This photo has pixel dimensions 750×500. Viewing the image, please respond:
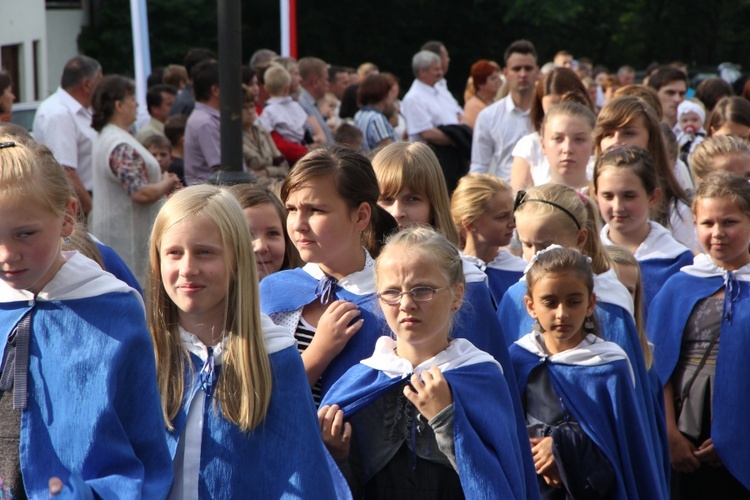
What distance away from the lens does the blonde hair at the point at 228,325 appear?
3.21 meters

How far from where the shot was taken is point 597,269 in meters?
4.95

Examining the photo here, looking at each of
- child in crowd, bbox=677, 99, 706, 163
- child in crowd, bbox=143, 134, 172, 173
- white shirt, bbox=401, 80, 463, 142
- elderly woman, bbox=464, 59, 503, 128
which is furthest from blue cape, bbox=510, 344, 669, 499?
elderly woman, bbox=464, 59, 503, 128

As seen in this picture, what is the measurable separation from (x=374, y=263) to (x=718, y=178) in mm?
2149

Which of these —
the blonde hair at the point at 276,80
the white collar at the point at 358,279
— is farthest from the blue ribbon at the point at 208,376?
the blonde hair at the point at 276,80

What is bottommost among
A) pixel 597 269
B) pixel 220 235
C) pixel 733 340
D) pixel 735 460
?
pixel 735 460

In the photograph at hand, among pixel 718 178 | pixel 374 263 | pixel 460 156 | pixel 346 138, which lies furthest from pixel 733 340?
pixel 460 156

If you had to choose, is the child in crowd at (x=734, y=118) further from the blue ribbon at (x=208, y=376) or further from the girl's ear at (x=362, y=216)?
the blue ribbon at (x=208, y=376)

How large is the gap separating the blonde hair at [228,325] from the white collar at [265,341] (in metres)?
0.02

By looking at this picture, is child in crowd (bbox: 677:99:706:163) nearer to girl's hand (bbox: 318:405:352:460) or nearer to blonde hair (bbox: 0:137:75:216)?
girl's hand (bbox: 318:405:352:460)

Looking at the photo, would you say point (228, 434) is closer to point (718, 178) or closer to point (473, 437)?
point (473, 437)

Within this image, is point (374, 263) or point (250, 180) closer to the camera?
point (374, 263)

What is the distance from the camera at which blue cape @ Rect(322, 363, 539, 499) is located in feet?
11.6

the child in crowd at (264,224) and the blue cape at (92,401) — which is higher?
the child in crowd at (264,224)

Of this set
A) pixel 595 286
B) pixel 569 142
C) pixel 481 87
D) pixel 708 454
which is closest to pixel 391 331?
pixel 595 286
